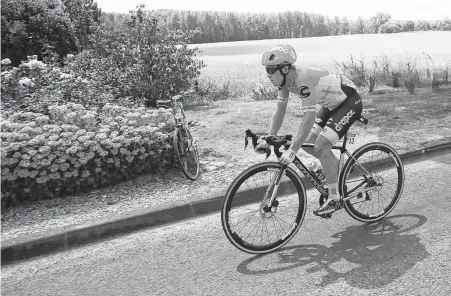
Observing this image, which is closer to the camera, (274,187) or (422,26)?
(274,187)

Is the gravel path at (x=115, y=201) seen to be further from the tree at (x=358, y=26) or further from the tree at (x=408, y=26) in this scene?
the tree at (x=358, y=26)

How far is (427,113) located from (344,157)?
20.5 feet

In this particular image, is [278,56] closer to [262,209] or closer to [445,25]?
[262,209]

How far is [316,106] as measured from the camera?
4297 mm

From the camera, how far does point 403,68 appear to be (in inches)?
676

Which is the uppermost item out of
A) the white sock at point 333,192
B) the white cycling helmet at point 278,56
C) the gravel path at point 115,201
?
the white cycling helmet at point 278,56

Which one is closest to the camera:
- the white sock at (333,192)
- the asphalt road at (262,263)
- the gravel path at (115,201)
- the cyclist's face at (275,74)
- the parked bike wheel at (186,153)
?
the asphalt road at (262,263)

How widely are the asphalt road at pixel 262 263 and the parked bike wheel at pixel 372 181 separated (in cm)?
16

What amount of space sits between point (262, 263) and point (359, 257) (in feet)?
2.92

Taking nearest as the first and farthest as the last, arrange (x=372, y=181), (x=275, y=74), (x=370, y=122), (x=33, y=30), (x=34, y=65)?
(x=275, y=74)
(x=372, y=181)
(x=34, y=65)
(x=370, y=122)
(x=33, y=30)

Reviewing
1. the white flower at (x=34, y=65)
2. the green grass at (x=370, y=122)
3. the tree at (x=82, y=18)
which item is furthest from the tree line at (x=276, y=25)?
the white flower at (x=34, y=65)

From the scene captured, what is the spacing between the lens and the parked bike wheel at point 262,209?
13.6 ft

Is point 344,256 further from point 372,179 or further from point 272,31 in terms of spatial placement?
point 272,31

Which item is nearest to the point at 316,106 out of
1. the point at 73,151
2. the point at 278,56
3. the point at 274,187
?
the point at 278,56
